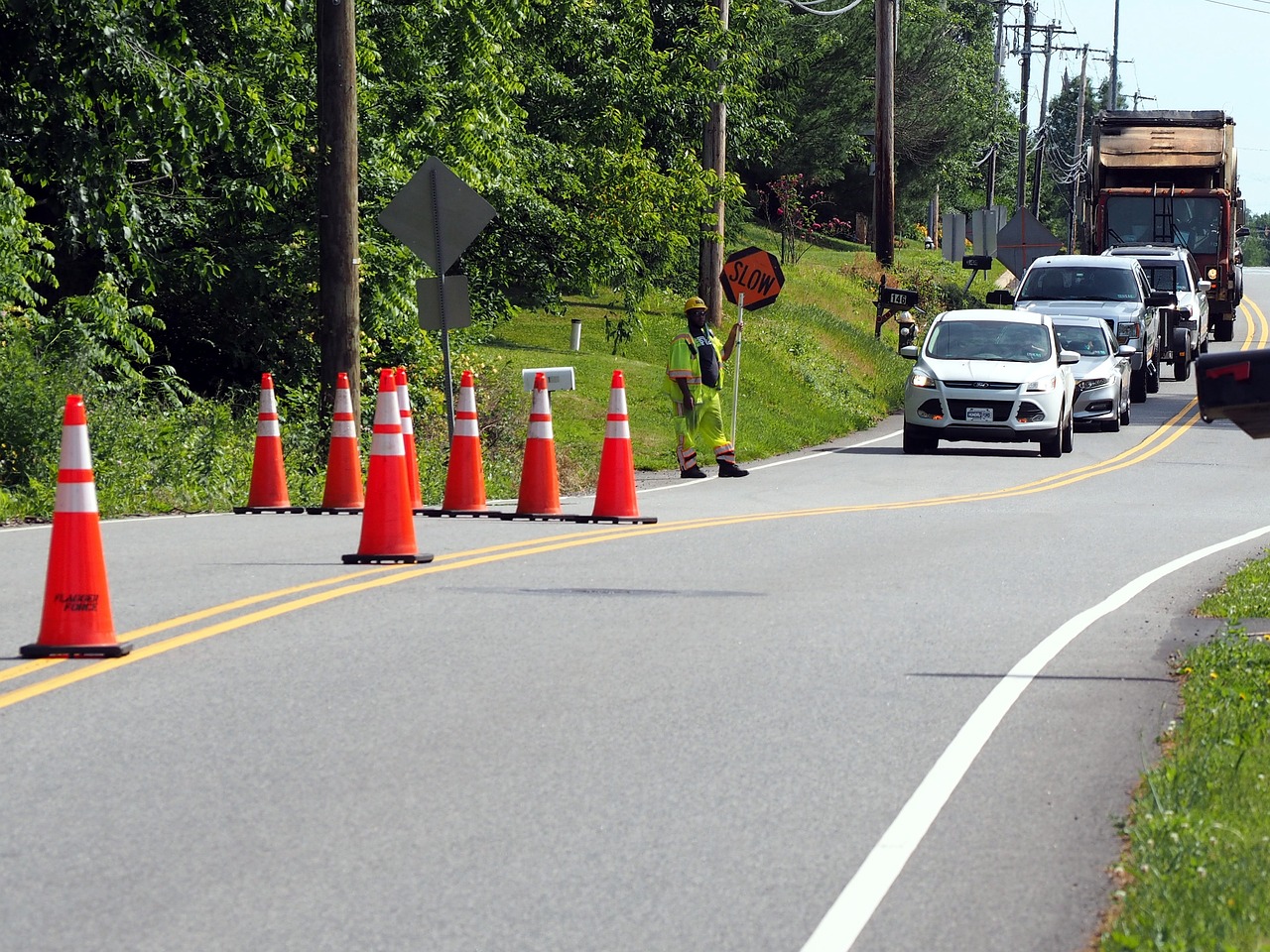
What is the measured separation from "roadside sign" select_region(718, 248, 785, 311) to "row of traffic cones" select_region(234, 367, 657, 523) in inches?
468

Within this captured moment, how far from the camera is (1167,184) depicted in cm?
4359

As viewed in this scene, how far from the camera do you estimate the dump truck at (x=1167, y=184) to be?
42438mm

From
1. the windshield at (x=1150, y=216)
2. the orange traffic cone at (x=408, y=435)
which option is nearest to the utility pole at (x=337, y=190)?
the orange traffic cone at (x=408, y=435)

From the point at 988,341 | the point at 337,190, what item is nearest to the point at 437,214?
the point at 337,190

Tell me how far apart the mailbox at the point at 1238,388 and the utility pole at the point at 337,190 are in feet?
35.5

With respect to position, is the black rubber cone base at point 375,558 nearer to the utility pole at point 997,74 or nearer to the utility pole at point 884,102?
the utility pole at point 884,102

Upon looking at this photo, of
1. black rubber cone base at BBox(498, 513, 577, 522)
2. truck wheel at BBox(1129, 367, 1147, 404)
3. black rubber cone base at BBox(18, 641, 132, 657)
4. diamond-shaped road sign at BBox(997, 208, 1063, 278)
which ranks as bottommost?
truck wheel at BBox(1129, 367, 1147, 404)

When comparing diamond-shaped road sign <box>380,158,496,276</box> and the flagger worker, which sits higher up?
diamond-shaped road sign <box>380,158,496,276</box>

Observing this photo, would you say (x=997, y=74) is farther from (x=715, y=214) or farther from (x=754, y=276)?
(x=754, y=276)

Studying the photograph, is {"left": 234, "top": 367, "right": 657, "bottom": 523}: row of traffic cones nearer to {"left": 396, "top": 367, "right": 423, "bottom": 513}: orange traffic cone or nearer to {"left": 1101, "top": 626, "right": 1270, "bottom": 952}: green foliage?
{"left": 396, "top": 367, "right": 423, "bottom": 513}: orange traffic cone

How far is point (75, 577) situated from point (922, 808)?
401 cm

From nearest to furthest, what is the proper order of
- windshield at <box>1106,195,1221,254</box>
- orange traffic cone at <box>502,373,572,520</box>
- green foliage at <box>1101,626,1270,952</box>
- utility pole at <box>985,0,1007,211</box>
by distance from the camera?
1. green foliage at <box>1101,626,1270,952</box>
2. orange traffic cone at <box>502,373,572,520</box>
3. windshield at <box>1106,195,1221,254</box>
4. utility pole at <box>985,0,1007,211</box>

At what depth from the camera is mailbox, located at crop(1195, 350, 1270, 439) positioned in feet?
26.3

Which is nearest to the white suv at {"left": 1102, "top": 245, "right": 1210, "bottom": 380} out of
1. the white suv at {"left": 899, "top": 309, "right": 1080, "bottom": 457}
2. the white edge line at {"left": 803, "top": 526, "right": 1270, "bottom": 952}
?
the white suv at {"left": 899, "top": 309, "right": 1080, "bottom": 457}
